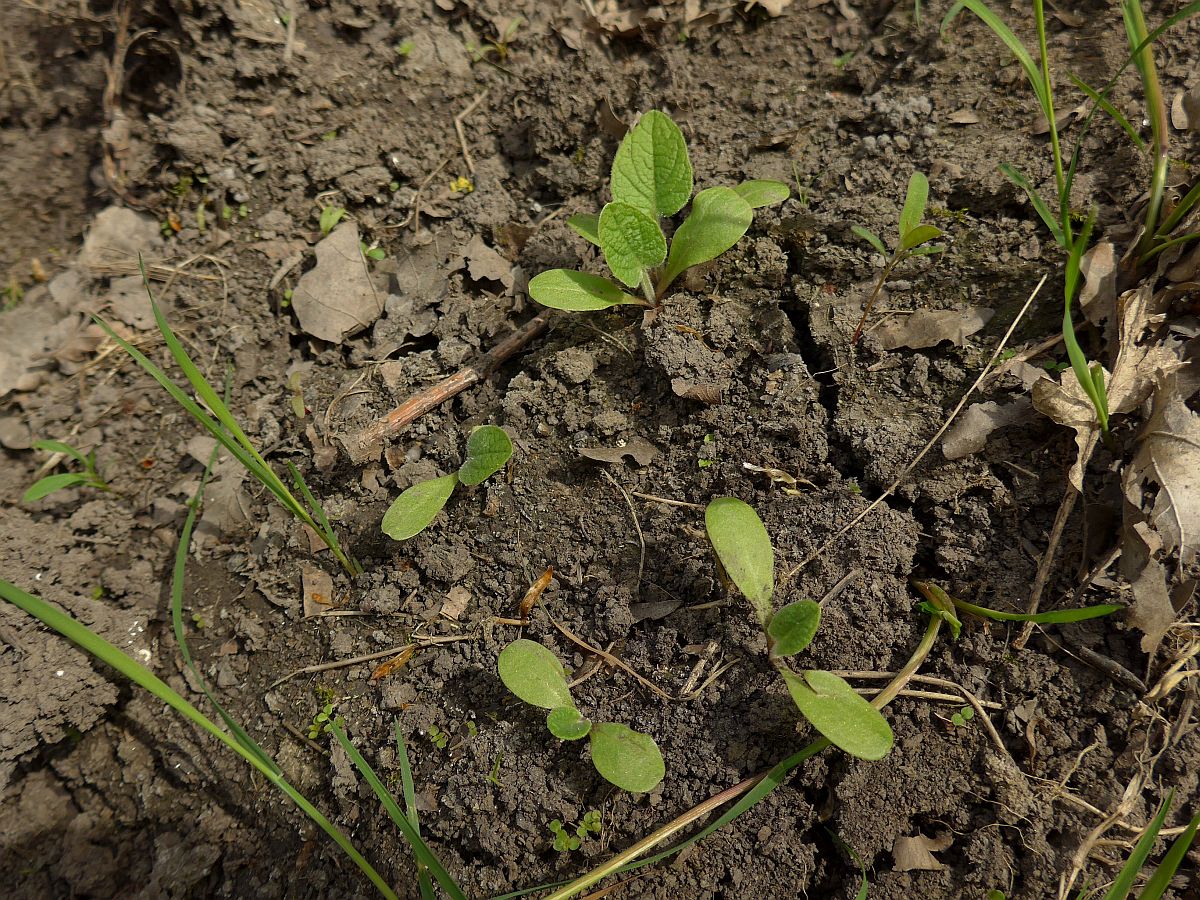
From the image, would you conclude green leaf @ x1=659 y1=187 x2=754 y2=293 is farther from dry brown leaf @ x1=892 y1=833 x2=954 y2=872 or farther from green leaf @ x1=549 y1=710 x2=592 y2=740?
dry brown leaf @ x1=892 y1=833 x2=954 y2=872

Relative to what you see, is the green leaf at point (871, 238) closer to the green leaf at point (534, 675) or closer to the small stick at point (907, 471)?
the small stick at point (907, 471)

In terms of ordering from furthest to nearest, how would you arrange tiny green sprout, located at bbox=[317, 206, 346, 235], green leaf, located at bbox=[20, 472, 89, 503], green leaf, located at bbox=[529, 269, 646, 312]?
tiny green sprout, located at bbox=[317, 206, 346, 235]
green leaf, located at bbox=[20, 472, 89, 503]
green leaf, located at bbox=[529, 269, 646, 312]

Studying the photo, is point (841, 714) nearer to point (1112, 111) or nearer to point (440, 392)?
point (440, 392)

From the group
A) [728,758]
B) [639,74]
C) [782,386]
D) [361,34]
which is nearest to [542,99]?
[639,74]

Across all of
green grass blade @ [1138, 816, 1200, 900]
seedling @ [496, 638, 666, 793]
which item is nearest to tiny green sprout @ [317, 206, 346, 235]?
seedling @ [496, 638, 666, 793]

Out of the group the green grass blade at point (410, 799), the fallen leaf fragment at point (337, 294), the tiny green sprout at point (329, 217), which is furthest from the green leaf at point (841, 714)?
the tiny green sprout at point (329, 217)

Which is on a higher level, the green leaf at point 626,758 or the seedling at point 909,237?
the seedling at point 909,237
